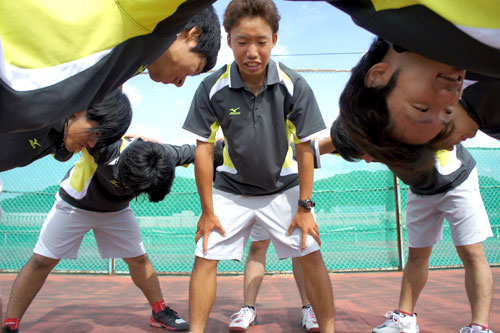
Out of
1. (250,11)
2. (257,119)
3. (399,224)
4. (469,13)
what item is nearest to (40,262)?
(257,119)

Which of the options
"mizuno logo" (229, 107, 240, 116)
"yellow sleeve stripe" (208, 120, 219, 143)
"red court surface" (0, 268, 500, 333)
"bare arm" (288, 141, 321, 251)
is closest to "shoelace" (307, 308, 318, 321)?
"red court surface" (0, 268, 500, 333)

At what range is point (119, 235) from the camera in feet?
10.7

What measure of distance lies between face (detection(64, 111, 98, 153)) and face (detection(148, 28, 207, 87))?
0.76 metres

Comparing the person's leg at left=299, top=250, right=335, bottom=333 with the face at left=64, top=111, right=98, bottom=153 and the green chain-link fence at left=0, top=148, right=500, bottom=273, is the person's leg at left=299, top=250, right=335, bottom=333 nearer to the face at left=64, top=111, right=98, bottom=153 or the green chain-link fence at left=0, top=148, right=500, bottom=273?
the face at left=64, top=111, right=98, bottom=153

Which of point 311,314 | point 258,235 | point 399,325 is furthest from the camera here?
point 258,235

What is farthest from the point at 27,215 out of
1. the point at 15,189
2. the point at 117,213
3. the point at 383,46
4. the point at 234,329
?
the point at 383,46

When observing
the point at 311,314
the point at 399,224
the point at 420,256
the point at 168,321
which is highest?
the point at 420,256

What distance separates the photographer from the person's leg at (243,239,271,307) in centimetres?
335

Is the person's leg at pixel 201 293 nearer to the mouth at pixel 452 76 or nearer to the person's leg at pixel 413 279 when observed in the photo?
the person's leg at pixel 413 279

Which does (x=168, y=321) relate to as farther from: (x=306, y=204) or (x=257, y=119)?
(x=257, y=119)

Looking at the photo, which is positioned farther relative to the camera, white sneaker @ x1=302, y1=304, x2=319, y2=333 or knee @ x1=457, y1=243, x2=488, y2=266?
white sneaker @ x1=302, y1=304, x2=319, y2=333

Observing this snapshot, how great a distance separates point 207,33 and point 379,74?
117 centimetres

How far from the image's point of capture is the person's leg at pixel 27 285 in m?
2.92

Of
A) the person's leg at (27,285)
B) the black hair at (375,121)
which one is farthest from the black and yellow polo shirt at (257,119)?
the person's leg at (27,285)
